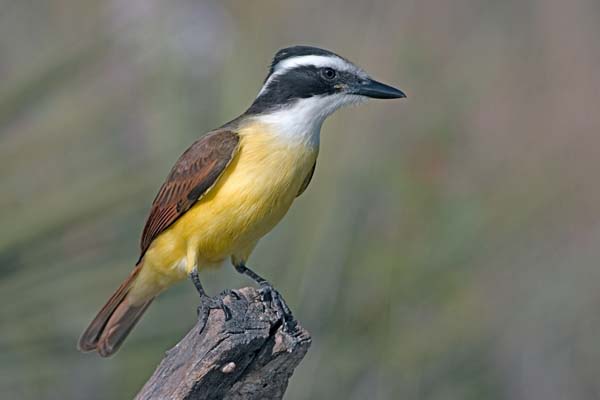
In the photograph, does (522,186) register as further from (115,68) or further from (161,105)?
(115,68)

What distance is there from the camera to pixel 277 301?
367 centimetres

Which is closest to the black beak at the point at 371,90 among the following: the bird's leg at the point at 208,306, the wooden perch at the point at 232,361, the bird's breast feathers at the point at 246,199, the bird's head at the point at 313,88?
the bird's head at the point at 313,88

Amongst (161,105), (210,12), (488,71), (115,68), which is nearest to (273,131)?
(161,105)

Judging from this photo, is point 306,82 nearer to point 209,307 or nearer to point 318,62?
point 318,62

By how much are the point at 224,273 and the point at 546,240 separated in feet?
4.71

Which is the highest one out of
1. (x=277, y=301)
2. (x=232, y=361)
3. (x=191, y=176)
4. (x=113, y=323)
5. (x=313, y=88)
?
(x=313, y=88)

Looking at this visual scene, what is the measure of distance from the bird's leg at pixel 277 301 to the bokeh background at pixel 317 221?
12 centimetres

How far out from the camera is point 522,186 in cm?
447

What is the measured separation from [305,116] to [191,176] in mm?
446

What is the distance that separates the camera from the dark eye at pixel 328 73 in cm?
431

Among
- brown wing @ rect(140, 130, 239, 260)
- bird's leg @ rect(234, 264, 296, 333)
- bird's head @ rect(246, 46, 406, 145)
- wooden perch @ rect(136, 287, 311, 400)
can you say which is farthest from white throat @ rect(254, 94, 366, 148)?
wooden perch @ rect(136, 287, 311, 400)

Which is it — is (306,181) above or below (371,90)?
below

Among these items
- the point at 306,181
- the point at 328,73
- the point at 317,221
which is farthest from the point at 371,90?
the point at 317,221

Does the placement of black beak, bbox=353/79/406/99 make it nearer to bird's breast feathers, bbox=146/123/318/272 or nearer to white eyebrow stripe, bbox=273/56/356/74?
white eyebrow stripe, bbox=273/56/356/74
